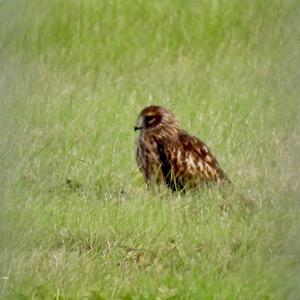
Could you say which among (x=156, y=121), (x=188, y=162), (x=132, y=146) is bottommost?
(x=188, y=162)

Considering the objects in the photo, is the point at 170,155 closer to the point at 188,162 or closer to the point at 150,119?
the point at 188,162

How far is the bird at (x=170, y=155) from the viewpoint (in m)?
11.3

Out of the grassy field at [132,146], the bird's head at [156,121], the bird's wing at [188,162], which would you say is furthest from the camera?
the bird's head at [156,121]

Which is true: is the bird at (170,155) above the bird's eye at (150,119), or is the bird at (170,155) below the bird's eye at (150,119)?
below

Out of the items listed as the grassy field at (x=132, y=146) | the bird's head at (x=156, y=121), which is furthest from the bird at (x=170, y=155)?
the grassy field at (x=132, y=146)

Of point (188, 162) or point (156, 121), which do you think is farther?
point (156, 121)

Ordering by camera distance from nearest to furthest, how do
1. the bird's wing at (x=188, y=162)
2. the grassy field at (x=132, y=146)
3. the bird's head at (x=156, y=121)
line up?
1. the grassy field at (x=132, y=146)
2. the bird's wing at (x=188, y=162)
3. the bird's head at (x=156, y=121)

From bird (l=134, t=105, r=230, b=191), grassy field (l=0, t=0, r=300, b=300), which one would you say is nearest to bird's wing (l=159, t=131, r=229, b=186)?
bird (l=134, t=105, r=230, b=191)

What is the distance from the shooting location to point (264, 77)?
40.6 feet

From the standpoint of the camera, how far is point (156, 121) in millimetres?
11555

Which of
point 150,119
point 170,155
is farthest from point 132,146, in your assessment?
point 170,155

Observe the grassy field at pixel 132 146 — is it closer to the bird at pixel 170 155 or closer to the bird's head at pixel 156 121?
the bird at pixel 170 155

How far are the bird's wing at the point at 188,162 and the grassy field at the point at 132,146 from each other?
12cm

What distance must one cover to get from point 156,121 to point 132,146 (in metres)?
0.26
